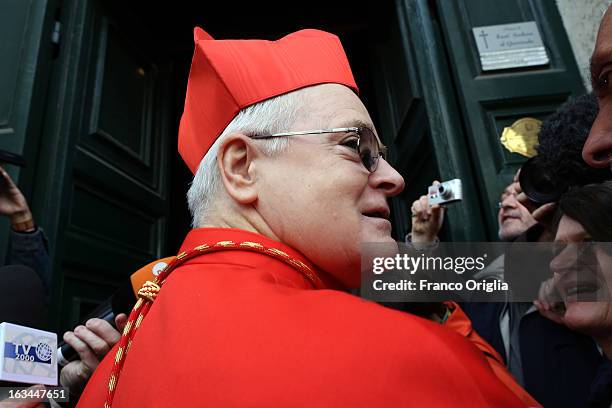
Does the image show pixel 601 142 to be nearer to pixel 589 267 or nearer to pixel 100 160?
pixel 589 267

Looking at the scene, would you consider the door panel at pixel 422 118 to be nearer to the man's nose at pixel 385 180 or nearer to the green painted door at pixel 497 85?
the green painted door at pixel 497 85

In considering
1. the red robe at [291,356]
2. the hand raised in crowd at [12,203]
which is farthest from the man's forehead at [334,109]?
the hand raised in crowd at [12,203]

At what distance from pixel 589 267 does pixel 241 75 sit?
90 cm

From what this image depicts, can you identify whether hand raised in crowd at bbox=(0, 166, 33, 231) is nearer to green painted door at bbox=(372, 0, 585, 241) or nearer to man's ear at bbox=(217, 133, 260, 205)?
man's ear at bbox=(217, 133, 260, 205)

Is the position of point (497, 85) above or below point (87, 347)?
above

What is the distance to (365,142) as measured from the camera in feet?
3.15

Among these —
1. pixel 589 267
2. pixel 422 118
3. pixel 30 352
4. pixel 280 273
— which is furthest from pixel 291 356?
pixel 422 118

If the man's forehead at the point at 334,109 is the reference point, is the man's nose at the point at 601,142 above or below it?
below

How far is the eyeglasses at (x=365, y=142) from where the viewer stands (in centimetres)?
92

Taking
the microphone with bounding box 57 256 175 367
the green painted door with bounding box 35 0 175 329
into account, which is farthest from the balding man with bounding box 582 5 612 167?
the green painted door with bounding box 35 0 175 329

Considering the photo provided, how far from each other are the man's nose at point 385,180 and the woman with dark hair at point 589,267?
1.65 ft

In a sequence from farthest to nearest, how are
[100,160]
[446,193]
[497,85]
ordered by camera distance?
[100,160] < [497,85] < [446,193]

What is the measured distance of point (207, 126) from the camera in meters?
1.03

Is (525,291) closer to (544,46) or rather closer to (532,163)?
(532,163)
